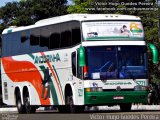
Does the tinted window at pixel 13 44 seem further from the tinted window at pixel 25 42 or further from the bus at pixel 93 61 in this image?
the bus at pixel 93 61

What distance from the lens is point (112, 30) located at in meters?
26.9

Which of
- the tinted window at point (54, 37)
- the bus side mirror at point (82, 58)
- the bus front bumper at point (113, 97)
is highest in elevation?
the tinted window at point (54, 37)

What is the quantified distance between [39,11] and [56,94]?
50237 mm

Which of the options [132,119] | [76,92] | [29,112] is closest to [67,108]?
[29,112]

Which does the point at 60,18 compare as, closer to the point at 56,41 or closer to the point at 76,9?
the point at 56,41

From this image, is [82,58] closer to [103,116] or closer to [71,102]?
[71,102]

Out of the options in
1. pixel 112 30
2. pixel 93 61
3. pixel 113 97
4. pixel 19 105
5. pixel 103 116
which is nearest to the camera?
pixel 103 116

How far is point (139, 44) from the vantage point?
2681cm

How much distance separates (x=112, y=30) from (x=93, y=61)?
5.49ft

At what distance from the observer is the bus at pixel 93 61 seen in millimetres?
26062

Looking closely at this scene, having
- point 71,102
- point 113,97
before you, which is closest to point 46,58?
point 71,102

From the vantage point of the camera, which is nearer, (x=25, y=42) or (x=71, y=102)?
(x=71, y=102)

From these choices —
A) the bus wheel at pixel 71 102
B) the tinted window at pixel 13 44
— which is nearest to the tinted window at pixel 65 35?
the bus wheel at pixel 71 102

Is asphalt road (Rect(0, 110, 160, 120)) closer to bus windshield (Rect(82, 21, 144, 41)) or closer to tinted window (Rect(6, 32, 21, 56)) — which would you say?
bus windshield (Rect(82, 21, 144, 41))
